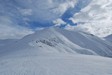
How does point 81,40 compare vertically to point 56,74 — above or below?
A: above

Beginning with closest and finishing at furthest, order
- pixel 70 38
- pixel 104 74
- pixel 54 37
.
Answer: pixel 104 74 → pixel 54 37 → pixel 70 38

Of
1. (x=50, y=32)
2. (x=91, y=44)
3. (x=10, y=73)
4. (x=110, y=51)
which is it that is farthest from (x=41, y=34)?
(x=10, y=73)

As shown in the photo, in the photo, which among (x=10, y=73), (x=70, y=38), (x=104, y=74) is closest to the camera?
(x=104, y=74)

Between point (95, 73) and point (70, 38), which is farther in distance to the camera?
point (70, 38)

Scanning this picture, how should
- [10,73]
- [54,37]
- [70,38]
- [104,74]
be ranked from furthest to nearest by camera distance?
1. [70,38]
2. [54,37]
3. [10,73]
4. [104,74]

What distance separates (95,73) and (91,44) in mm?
166253

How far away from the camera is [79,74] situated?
29906 mm

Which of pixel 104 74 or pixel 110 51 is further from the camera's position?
pixel 110 51

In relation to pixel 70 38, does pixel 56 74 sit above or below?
below

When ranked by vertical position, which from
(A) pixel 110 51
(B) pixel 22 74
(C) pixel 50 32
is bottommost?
(B) pixel 22 74

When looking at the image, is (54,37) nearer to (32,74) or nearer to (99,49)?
(99,49)

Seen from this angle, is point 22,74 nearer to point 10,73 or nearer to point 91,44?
point 10,73

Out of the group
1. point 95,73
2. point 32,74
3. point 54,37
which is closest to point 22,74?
point 32,74

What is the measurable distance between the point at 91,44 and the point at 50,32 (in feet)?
123
